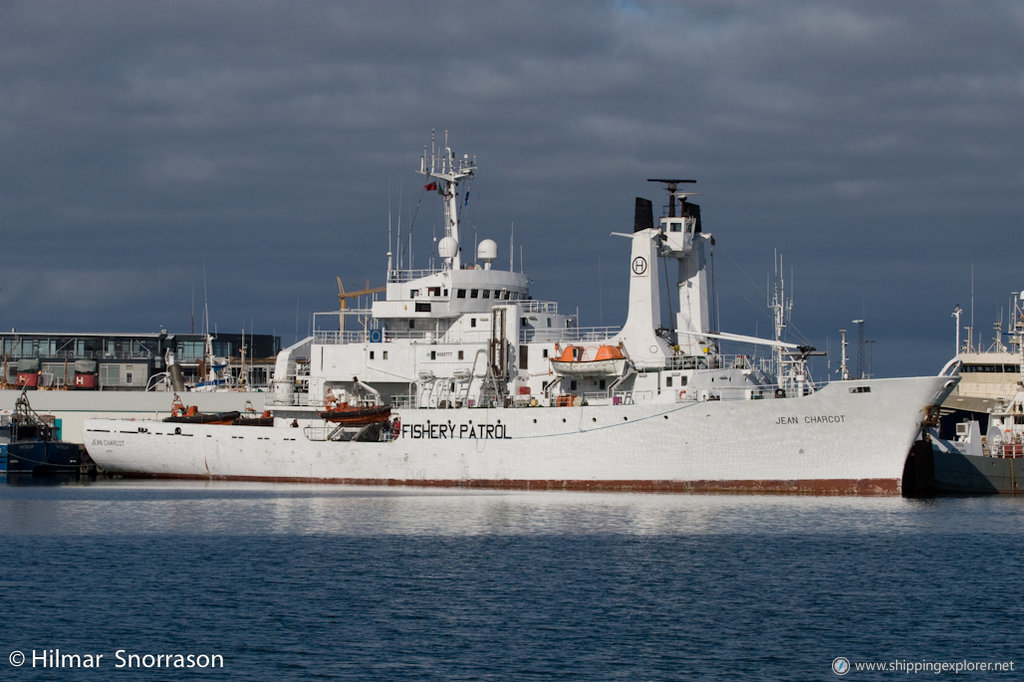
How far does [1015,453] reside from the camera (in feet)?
157

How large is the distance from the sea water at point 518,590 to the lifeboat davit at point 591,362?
524 centimetres

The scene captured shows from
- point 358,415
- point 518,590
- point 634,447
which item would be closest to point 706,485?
point 634,447

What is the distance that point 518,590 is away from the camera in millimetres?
27109

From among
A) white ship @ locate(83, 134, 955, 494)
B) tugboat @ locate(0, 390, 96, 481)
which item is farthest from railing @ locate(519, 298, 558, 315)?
tugboat @ locate(0, 390, 96, 481)

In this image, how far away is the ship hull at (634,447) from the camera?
40531 millimetres

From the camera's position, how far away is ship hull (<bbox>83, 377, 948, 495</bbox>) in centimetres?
4053

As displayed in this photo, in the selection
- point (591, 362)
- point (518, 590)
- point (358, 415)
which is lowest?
point (518, 590)

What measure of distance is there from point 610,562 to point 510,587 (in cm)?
370

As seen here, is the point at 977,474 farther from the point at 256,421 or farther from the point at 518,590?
the point at 256,421

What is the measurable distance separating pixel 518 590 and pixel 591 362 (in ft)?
60.7

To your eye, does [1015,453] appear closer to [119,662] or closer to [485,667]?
[485,667]

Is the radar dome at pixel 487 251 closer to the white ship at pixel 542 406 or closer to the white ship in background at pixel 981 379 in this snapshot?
the white ship at pixel 542 406

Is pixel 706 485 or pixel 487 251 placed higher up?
pixel 487 251

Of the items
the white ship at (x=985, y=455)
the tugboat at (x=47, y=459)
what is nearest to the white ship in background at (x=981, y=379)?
the white ship at (x=985, y=455)
